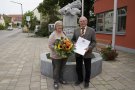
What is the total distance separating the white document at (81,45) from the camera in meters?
5.94

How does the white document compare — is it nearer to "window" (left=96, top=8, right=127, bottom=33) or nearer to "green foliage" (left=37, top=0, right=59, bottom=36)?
"window" (left=96, top=8, right=127, bottom=33)

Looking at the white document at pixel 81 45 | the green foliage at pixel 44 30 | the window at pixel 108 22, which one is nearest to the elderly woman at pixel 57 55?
the white document at pixel 81 45

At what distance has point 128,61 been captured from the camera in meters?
10.1

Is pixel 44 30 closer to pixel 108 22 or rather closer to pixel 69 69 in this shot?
pixel 108 22

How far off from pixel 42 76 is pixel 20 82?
862 millimetres

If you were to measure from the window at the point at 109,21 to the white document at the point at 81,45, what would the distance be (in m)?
A: 8.91

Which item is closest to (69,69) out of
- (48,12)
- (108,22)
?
(108,22)

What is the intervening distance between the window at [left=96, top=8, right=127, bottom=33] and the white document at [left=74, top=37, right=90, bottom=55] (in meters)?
8.91

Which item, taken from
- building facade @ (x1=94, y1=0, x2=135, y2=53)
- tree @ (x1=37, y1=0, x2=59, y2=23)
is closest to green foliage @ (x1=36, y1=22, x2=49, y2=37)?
tree @ (x1=37, y1=0, x2=59, y2=23)

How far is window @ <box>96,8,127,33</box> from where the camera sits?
1453 centimetres

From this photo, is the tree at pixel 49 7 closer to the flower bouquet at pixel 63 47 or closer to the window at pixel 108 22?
the window at pixel 108 22

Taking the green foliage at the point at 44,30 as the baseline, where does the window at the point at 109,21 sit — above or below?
above

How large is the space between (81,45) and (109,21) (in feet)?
38.8

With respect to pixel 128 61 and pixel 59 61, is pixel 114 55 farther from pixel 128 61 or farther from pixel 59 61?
pixel 59 61
